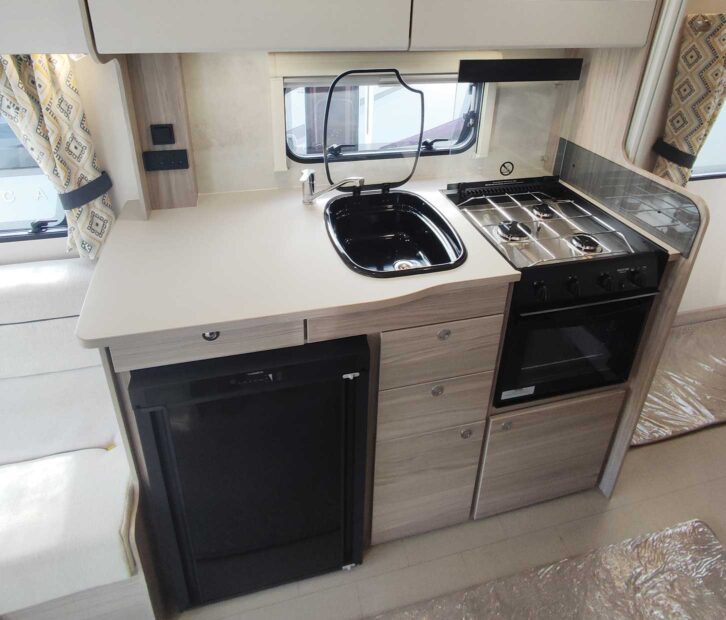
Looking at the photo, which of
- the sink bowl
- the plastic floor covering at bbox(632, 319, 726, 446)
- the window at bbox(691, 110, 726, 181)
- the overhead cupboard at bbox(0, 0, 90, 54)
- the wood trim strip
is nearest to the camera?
the overhead cupboard at bbox(0, 0, 90, 54)

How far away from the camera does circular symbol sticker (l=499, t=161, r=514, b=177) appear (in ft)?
7.07

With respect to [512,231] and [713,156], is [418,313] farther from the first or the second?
[713,156]

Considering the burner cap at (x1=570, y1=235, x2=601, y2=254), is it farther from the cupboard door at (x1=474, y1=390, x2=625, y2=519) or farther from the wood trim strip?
→ the wood trim strip

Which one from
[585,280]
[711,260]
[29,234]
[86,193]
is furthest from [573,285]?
[711,260]

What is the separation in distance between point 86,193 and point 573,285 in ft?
4.74

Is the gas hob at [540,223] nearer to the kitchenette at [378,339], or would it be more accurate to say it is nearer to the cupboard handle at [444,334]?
the kitchenette at [378,339]

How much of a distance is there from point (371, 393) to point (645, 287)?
2.89 feet

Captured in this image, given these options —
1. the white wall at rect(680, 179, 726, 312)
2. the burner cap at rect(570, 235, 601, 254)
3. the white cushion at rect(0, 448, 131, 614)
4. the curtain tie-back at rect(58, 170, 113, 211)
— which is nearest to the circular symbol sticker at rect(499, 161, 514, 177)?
the burner cap at rect(570, 235, 601, 254)

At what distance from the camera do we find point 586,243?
171 centimetres

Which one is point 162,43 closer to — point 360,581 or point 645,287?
point 645,287

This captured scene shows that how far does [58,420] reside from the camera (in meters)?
1.78

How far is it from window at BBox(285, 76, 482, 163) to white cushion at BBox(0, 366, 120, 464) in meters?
1.01

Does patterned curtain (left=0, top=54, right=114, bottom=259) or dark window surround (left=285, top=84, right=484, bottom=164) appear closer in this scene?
patterned curtain (left=0, top=54, right=114, bottom=259)

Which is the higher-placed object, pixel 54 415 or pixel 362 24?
pixel 362 24
